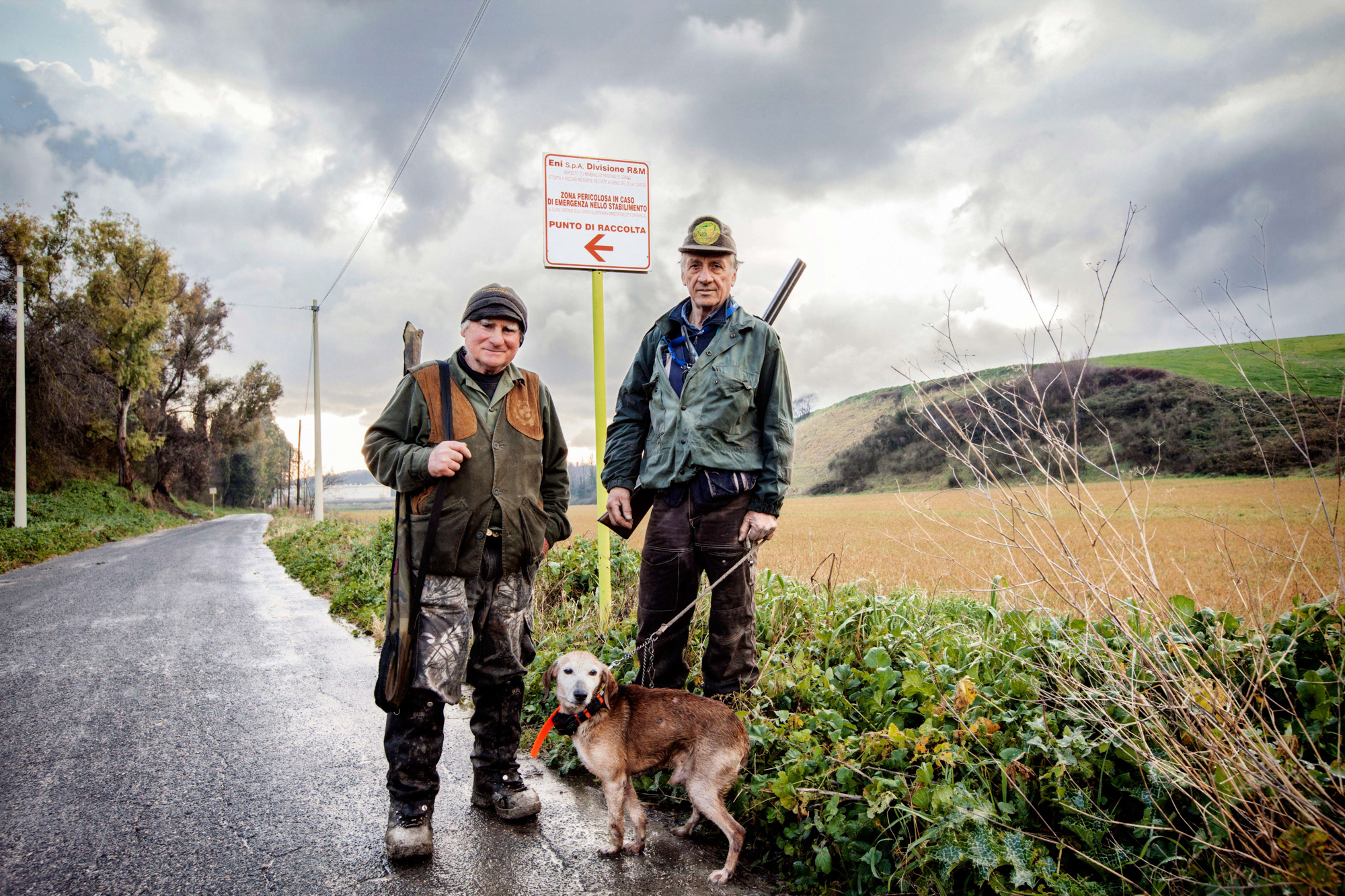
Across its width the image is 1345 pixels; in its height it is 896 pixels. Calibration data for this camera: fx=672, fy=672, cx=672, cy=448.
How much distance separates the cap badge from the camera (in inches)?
127

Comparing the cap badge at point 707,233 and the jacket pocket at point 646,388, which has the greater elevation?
the cap badge at point 707,233

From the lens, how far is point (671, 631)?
3.29 meters

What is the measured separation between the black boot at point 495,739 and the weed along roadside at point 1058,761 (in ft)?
1.64

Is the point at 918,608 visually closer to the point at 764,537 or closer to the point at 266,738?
the point at 764,537

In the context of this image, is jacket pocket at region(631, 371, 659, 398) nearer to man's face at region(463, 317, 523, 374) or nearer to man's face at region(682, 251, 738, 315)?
man's face at region(682, 251, 738, 315)

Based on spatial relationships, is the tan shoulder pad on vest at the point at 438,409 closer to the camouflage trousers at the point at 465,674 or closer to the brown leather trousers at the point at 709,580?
the camouflage trousers at the point at 465,674

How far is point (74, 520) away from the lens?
66.9 ft

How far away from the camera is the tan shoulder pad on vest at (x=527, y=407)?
299cm

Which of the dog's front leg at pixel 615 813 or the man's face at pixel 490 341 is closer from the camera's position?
the dog's front leg at pixel 615 813

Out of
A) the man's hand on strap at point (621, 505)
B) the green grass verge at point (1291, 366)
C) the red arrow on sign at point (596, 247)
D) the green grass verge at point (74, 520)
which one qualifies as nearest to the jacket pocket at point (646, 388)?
the man's hand on strap at point (621, 505)

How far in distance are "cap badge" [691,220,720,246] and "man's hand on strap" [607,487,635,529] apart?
128 cm

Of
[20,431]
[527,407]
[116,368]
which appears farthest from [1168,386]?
[116,368]

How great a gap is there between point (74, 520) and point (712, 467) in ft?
83.1

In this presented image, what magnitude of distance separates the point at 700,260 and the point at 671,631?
1816mm
